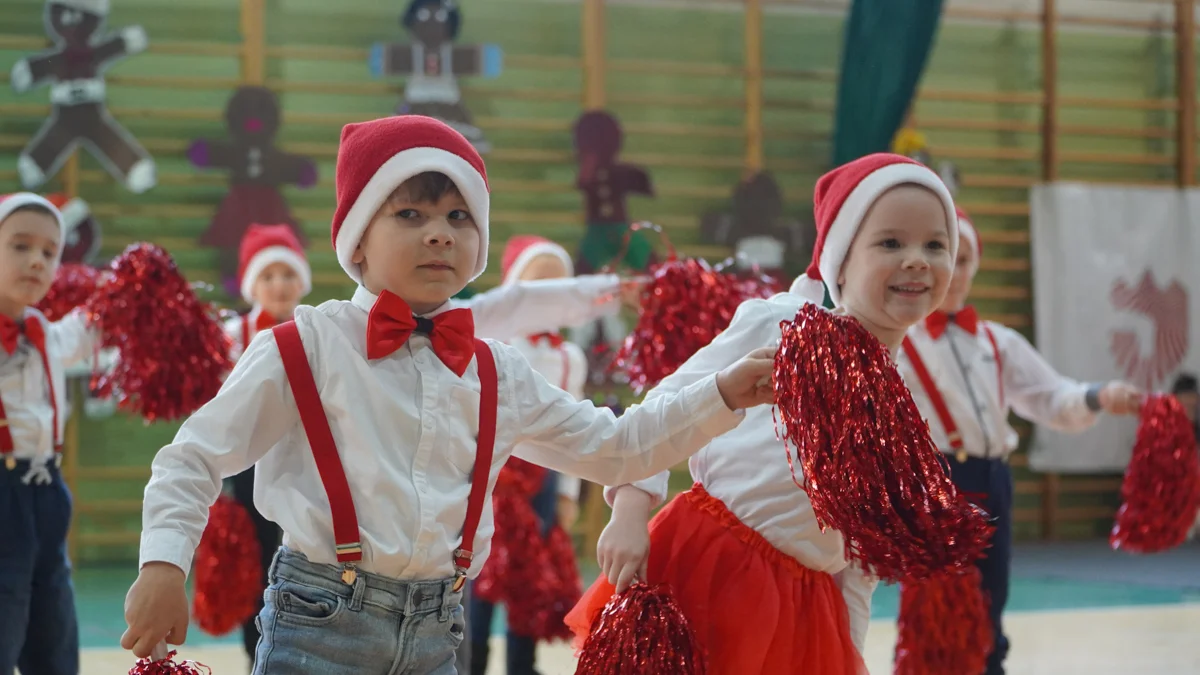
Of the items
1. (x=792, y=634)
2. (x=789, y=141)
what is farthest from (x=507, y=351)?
(x=789, y=141)

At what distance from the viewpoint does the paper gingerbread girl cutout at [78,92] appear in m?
7.17

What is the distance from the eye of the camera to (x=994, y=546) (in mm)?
3736

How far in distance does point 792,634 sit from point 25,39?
660cm

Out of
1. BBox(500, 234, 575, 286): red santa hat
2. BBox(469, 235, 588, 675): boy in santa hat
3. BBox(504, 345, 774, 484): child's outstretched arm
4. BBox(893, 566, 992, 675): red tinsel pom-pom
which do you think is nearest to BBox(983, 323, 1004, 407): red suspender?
BBox(893, 566, 992, 675): red tinsel pom-pom

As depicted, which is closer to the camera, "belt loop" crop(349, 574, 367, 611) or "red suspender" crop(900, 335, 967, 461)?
"belt loop" crop(349, 574, 367, 611)

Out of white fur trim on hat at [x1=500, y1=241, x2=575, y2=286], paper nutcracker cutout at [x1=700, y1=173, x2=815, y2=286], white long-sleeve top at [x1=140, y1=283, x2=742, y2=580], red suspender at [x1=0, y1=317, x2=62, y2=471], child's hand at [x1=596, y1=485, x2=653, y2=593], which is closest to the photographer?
white long-sleeve top at [x1=140, y1=283, x2=742, y2=580]

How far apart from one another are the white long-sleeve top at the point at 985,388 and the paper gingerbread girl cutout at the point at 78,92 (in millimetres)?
4994

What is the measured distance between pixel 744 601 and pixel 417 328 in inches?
28.0

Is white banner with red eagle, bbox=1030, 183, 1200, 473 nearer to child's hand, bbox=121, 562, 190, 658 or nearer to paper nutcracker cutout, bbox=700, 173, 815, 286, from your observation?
paper nutcracker cutout, bbox=700, 173, 815, 286

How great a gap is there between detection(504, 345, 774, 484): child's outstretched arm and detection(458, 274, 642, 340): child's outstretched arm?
123 cm

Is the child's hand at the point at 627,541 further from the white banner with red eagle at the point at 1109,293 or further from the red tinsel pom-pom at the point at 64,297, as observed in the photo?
the white banner with red eagle at the point at 1109,293

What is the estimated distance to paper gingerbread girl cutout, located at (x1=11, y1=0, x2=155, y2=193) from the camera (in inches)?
282

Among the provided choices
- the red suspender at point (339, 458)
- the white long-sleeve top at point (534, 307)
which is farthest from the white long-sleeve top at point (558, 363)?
the red suspender at point (339, 458)

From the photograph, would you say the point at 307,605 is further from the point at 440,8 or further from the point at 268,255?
the point at 440,8
